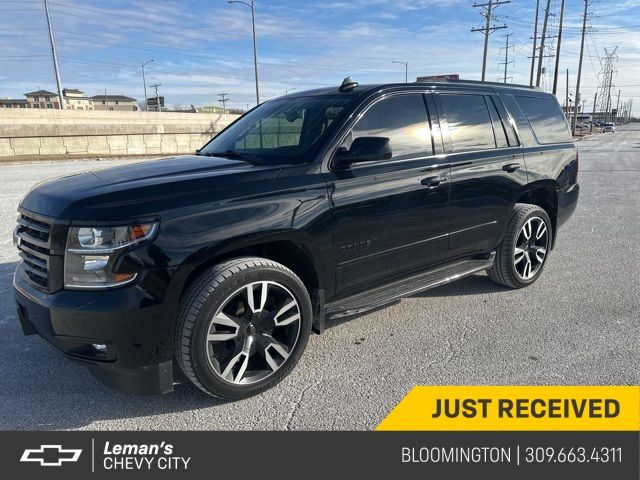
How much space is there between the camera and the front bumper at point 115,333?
249 cm

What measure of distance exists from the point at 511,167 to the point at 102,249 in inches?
142

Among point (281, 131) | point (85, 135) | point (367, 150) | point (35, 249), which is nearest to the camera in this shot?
point (35, 249)

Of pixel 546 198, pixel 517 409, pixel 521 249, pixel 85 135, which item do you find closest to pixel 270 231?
pixel 517 409

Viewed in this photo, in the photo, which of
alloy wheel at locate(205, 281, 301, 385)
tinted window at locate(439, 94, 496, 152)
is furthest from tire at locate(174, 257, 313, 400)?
tinted window at locate(439, 94, 496, 152)

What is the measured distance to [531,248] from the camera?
16.0 feet

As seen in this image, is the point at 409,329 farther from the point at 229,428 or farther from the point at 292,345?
the point at 229,428

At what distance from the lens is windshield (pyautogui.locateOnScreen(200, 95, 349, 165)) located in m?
3.38

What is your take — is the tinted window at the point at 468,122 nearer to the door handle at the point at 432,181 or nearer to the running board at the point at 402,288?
the door handle at the point at 432,181

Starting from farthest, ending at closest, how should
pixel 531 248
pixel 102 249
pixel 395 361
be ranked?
pixel 531 248 < pixel 395 361 < pixel 102 249

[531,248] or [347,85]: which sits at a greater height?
[347,85]

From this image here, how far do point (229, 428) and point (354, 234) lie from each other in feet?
4.86

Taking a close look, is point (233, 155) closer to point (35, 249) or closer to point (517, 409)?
point (35, 249)
